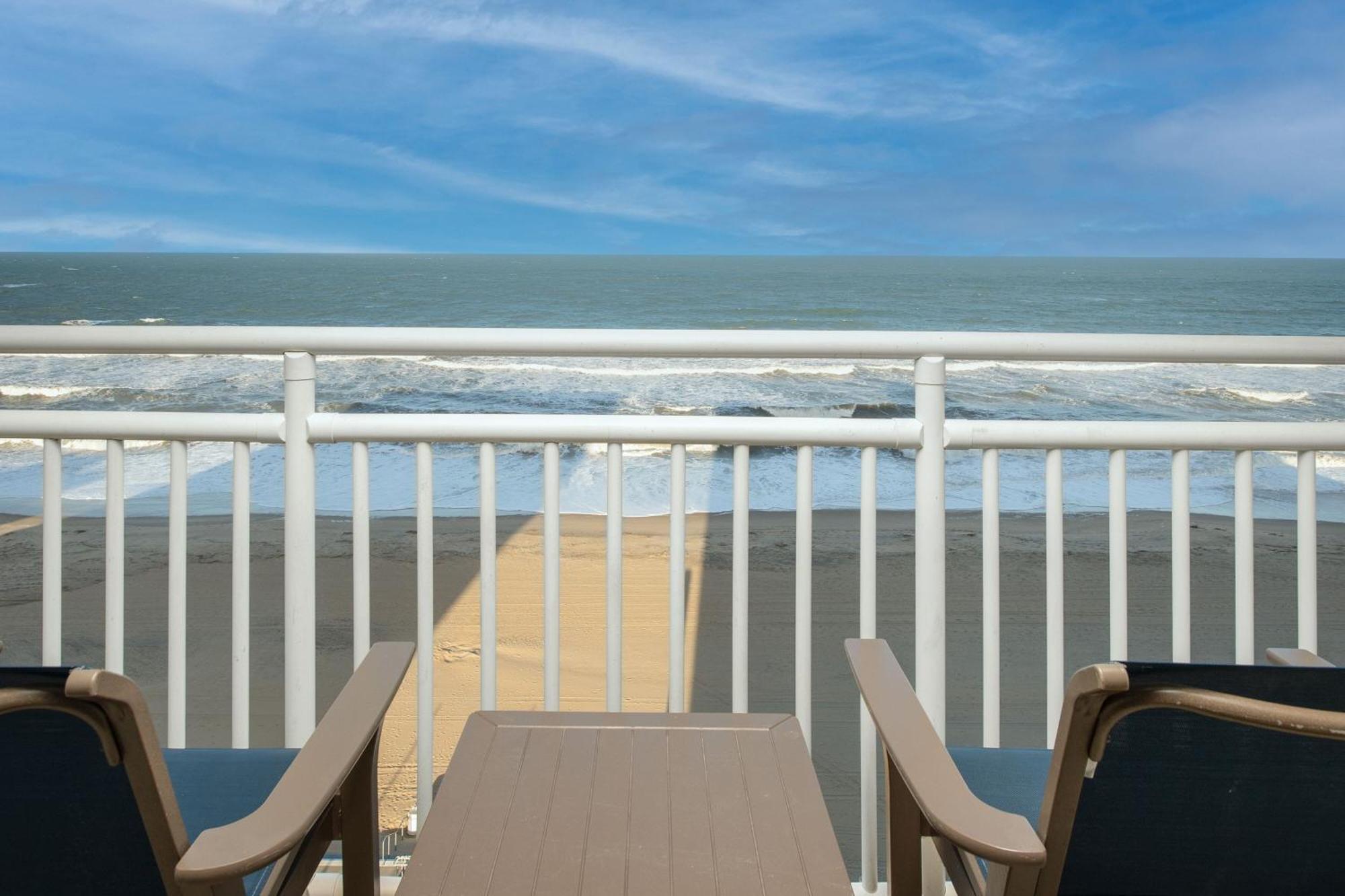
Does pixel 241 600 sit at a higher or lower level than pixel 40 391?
lower

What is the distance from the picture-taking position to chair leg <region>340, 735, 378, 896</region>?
42.1 inches

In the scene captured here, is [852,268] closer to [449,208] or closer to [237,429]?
[449,208]

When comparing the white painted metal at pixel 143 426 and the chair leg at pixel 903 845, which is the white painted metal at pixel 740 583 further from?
the white painted metal at pixel 143 426

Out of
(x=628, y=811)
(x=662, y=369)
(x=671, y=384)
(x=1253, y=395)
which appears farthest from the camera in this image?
(x=662, y=369)

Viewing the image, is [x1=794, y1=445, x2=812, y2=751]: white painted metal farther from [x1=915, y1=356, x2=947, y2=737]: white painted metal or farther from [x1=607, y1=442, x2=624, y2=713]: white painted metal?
[x1=607, y1=442, x2=624, y2=713]: white painted metal

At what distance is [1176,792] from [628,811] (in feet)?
1.66

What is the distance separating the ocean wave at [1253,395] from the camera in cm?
1184

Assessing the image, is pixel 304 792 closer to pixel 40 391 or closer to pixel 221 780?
pixel 221 780

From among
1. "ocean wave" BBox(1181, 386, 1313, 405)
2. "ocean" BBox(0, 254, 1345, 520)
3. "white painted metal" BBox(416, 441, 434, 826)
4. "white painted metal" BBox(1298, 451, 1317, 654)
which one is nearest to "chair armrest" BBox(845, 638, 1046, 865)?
"white painted metal" BBox(416, 441, 434, 826)

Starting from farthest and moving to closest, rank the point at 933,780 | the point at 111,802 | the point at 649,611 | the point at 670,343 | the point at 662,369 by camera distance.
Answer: the point at 662,369
the point at 649,611
the point at 670,343
the point at 933,780
the point at 111,802

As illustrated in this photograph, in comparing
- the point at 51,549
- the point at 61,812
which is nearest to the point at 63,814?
the point at 61,812

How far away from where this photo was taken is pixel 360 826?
109 centimetres

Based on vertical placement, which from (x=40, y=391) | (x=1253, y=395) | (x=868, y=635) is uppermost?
(x=40, y=391)

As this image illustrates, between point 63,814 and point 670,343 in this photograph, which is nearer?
point 63,814
